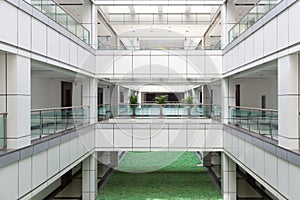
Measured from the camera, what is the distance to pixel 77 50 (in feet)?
43.9

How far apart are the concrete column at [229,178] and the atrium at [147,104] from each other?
1.7 inches

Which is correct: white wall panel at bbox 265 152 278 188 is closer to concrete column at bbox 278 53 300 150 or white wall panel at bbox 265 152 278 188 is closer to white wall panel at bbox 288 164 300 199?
concrete column at bbox 278 53 300 150

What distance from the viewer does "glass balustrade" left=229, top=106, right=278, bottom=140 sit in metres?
9.20

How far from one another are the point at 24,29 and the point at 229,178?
11259mm

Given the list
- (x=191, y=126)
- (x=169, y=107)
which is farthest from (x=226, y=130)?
(x=169, y=107)

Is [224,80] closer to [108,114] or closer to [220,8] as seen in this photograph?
[220,8]

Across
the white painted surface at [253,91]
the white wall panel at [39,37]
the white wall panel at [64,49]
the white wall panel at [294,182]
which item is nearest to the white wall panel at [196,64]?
the white painted surface at [253,91]

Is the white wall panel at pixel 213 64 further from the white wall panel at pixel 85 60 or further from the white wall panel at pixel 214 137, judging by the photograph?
the white wall panel at pixel 85 60

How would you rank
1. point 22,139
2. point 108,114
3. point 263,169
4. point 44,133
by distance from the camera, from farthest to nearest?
point 108,114, point 44,133, point 263,169, point 22,139

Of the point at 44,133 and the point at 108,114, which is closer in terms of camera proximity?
the point at 44,133

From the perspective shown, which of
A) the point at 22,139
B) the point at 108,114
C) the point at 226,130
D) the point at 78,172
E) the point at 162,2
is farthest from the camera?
the point at 78,172

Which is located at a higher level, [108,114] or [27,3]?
[27,3]

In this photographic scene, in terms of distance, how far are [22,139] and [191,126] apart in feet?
30.2

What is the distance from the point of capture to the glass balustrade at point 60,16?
953 centimetres
